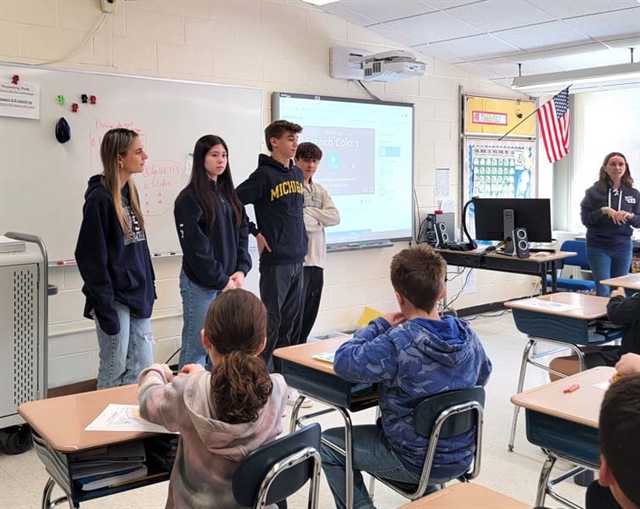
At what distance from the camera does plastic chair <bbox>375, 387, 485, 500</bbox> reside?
2053 millimetres

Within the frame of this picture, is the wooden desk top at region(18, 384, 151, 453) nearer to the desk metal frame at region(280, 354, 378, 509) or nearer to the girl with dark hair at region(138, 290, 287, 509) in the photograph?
the girl with dark hair at region(138, 290, 287, 509)

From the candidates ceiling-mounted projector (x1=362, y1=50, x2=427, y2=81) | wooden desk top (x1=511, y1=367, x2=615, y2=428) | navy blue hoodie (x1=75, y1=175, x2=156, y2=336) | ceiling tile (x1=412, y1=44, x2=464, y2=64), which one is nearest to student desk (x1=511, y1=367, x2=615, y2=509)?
wooden desk top (x1=511, y1=367, x2=615, y2=428)

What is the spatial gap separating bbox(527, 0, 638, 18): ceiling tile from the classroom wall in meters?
1.41

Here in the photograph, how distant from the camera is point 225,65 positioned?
185 inches

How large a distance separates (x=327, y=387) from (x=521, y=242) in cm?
316

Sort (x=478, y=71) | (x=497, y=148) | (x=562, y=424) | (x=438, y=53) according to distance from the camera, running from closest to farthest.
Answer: (x=562, y=424), (x=438, y=53), (x=478, y=71), (x=497, y=148)

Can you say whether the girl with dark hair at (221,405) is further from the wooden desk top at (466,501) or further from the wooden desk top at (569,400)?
the wooden desk top at (569,400)

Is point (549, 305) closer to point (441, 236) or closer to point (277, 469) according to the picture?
point (277, 469)

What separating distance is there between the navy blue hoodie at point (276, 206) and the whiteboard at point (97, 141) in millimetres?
703

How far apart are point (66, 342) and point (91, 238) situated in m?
1.36

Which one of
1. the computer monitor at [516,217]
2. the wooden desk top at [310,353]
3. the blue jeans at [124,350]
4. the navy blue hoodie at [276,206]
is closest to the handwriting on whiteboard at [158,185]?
the navy blue hoodie at [276,206]

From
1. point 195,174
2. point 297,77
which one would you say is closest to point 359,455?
point 195,174

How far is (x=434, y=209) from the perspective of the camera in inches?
248

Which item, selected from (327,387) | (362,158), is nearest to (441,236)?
(362,158)
